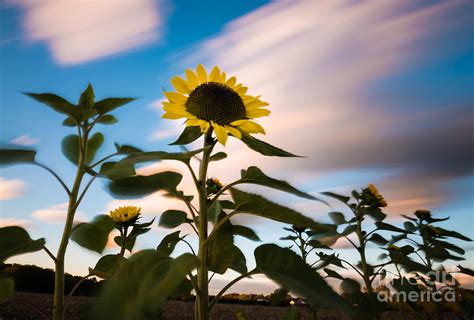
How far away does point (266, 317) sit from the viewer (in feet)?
12.1

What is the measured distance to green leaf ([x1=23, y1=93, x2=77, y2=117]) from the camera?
5.10ft

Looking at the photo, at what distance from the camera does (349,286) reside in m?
2.35

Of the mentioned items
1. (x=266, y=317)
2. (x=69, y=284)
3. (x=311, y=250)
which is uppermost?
(x=311, y=250)

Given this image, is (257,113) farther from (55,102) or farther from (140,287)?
(140,287)

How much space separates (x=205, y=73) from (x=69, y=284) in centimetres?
244

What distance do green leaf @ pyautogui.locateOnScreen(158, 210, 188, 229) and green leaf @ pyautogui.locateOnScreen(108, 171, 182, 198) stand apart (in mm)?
315

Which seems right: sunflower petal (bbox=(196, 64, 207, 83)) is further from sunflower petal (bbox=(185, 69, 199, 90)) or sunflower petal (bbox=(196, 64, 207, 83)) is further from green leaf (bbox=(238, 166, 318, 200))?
green leaf (bbox=(238, 166, 318, 200))

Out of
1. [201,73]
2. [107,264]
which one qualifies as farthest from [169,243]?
[201,73]

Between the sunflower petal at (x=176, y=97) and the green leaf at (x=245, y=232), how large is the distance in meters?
0.58

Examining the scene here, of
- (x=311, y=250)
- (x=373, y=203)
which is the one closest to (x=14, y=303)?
(x=311, y=250)

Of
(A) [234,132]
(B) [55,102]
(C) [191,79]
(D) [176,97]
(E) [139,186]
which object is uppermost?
(C) [191,79]

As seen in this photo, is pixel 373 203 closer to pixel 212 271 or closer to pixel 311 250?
pixel 311 250

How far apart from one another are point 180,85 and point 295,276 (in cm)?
103

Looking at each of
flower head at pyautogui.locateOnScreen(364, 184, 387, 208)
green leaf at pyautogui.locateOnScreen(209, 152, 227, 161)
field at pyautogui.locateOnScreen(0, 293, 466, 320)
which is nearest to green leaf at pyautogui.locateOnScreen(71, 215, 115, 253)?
green leaf at pyautogui.locateOnScreen(209, 152, 227, 161)
